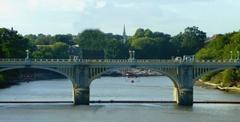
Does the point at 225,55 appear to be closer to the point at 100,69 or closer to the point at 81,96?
the point at 100,69

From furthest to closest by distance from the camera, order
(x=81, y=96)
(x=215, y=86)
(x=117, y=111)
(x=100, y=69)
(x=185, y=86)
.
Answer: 1. (x=215, y=86)
2. (x=100, y=69)
3. (x=185, y=86)
4. (x=81, y=96)
5. (x=117, y=111)

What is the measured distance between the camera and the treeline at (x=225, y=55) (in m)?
141

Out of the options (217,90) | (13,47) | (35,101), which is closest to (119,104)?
(35,101)

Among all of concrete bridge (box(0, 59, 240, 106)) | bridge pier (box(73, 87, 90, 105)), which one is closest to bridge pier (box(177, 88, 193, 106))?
concrete bridge (box(0, 59, 240, 106))

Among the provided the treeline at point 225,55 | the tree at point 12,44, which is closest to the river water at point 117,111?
the treeline at point 225,55

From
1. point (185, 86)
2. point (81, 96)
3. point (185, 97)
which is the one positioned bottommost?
point (185, 97)

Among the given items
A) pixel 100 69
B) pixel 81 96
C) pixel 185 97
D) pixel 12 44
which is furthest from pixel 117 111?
pixel 12 44

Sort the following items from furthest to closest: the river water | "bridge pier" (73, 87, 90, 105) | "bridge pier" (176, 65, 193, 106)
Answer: "bridge pier" (176, 65, 193, 106)
"bridge pier" (73, 87, 90, 105)
the river water

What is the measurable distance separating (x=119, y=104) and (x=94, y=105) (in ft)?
11.7

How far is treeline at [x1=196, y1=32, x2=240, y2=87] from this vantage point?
462 feet

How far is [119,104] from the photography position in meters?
104

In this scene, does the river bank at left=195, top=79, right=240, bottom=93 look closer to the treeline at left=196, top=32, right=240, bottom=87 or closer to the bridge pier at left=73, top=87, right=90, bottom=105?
the treeline at left=196, top=32, right=240, bottom=87

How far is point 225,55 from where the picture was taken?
15438cm

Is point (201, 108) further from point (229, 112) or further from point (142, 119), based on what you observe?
point (142, 119)
